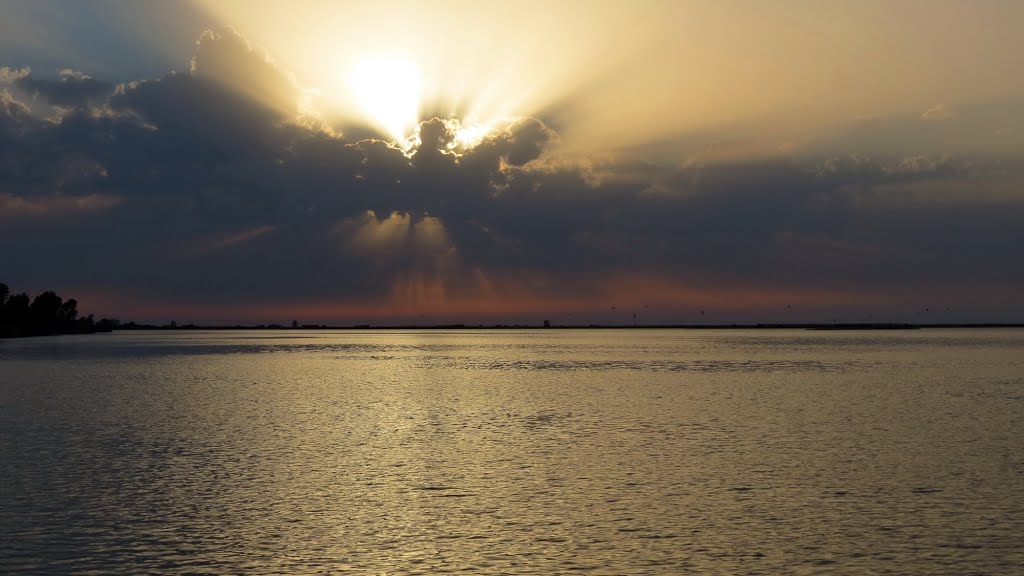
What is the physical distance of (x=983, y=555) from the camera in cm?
2342

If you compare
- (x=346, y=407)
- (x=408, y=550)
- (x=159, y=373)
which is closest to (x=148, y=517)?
(x=408, y=550)

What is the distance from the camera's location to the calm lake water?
23781 mm

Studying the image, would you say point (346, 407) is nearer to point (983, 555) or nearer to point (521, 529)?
point (521, 529)

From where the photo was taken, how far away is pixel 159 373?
11731 centimetres

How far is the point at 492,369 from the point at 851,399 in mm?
64246

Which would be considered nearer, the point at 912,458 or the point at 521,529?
the point at 521,529

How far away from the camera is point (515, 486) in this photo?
112ft

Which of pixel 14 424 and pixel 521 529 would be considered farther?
pixel 14 424

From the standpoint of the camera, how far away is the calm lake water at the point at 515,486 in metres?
23.8

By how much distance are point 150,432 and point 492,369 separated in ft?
260

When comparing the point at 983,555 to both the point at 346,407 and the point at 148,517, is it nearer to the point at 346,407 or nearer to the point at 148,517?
the point at 148,517

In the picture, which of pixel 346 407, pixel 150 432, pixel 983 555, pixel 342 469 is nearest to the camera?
pixel 983 555

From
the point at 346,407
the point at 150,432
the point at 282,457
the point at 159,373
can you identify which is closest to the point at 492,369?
the point at 159,373

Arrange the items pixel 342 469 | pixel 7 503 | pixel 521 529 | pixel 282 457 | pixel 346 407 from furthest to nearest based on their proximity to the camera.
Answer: pixel 346 407
pixel 282 457
pixel 342 469
pixel 7 503
pixel 521 529
